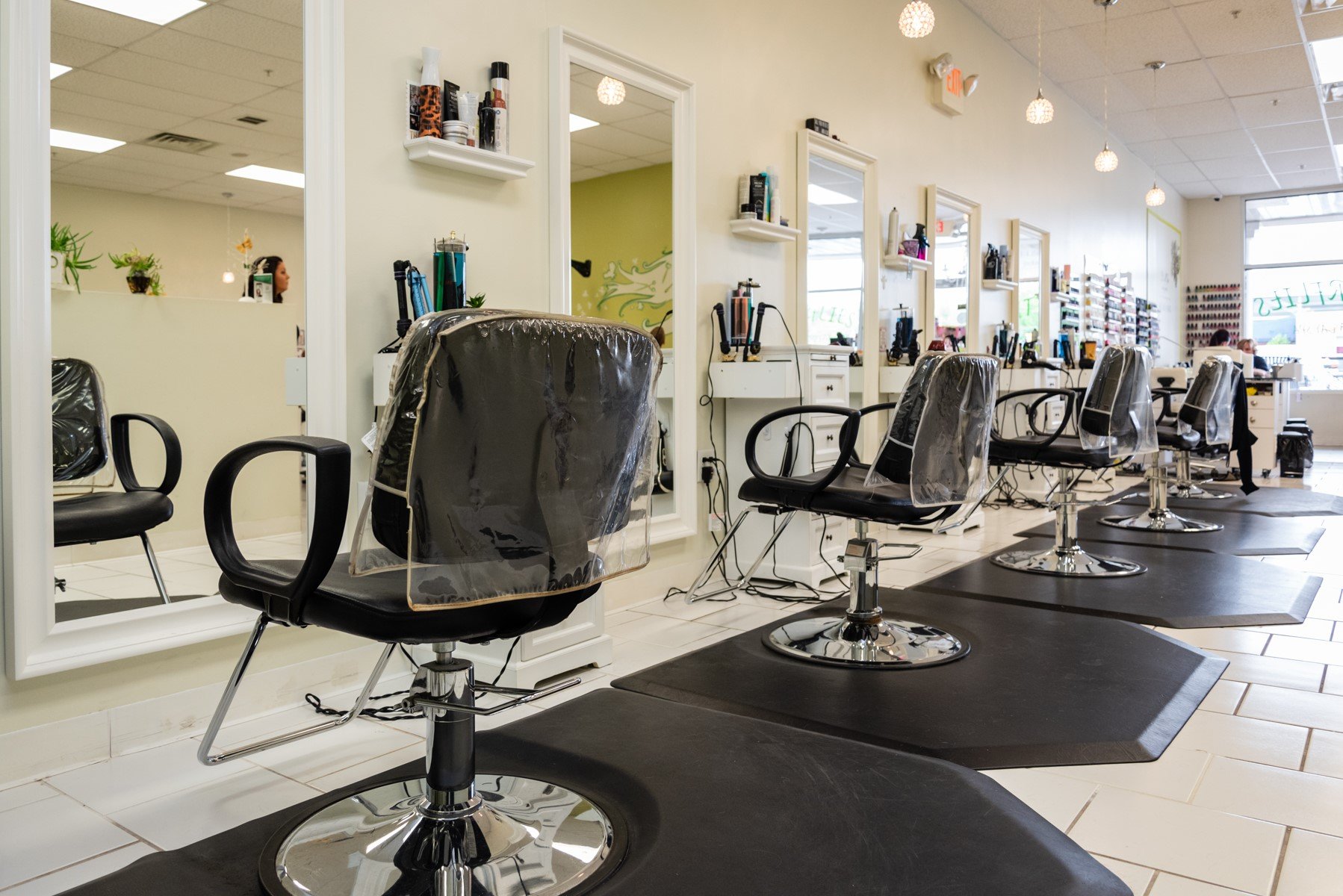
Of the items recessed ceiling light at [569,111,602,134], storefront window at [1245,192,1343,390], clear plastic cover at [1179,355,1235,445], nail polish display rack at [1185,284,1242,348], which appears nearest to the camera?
recessed ceiling light at [569,111,602,134]

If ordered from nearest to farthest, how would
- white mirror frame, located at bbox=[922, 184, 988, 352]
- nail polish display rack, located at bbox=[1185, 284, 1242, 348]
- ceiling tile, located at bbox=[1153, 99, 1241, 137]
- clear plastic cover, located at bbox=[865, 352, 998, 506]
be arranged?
clear plastic cover, located at bbox=[865, 352, 998, 506], white mirror frame, located at bbox=[922, 184, 988, 352], ceiling tile, located at bbox=[1153, 99, 1241, 137], nail polish display rack, located at bbox=[1185, 284, 1242, 348]

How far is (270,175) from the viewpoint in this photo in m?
2.39

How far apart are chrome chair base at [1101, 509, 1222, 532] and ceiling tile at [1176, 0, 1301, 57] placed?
3388mm

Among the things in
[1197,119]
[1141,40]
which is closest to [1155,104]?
[1197,119]

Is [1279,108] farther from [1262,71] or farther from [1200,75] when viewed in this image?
[1200,75]

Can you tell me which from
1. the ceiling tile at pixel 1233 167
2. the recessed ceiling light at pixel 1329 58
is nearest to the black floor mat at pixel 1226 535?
the recessed ceiling light at pixel 1329 58

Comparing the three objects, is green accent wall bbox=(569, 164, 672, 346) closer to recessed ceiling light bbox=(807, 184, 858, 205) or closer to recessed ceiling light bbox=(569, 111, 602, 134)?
recessed ceiling light bbox=(569, 111, 602, 134)

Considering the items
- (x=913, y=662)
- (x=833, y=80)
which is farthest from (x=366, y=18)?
(x=833, y=80)

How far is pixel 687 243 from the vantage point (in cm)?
372

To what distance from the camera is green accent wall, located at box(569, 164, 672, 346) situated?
128 inches

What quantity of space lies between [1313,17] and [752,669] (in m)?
6.41

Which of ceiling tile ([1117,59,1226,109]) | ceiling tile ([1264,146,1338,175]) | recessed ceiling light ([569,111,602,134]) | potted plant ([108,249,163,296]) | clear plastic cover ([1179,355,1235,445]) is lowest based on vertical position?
clear plastic cover ([1179,355,1235,445])

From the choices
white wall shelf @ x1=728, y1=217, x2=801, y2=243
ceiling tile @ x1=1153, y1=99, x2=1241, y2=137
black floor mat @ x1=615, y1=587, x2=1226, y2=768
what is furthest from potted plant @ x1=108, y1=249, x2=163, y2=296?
ceiling tile @ x1=1153, y1=99, x2=1241, y2=137

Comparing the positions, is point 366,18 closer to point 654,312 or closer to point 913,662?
point 654,312
